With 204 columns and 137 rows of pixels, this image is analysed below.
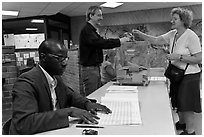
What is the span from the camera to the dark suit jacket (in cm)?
102

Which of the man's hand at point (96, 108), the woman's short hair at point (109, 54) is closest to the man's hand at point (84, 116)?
the man's hand at point (96, 108)

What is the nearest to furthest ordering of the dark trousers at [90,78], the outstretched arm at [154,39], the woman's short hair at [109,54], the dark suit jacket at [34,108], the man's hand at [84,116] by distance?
the dark suit jacket at [34,108] → the man's hand at [84,116] → the dark trousers at [90,78] → the outstretched arm at [154,39] → the woman's short hair at [109,54]

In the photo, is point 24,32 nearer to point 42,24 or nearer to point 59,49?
point 42,24

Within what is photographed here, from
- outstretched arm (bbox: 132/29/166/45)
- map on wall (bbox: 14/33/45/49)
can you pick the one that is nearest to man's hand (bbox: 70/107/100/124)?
outstretched arm (bbox: 132/29/166/45)

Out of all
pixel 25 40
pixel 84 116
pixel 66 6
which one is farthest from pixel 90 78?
pixel 25 40

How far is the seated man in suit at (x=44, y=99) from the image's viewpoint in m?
1.03

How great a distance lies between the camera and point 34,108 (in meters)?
1.07

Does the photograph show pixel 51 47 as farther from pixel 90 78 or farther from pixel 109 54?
pixel 109 54

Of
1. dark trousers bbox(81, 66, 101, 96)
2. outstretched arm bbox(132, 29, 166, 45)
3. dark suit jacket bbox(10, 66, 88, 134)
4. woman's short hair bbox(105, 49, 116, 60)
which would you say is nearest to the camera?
dark suit jacket bbox(10, 66, 88, 134)

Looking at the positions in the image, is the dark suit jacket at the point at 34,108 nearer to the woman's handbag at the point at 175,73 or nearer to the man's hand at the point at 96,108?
the man's hand at the point at 96,108

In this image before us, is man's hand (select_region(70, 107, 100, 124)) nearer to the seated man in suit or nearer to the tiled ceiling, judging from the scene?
the seated man in suit

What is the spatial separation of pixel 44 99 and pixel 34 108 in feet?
0.40

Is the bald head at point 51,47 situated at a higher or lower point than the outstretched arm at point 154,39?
lower

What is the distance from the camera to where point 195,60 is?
218cm
